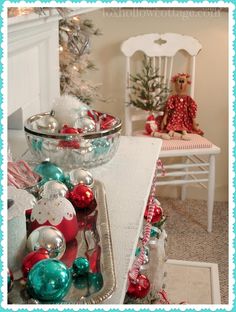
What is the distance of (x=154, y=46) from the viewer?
276 centimetres

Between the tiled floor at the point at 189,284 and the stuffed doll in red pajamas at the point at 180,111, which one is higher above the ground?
the stuffed doll in red pajamas at the point at 180,111

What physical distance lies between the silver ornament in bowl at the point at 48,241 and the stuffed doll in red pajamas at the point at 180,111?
1918 mm

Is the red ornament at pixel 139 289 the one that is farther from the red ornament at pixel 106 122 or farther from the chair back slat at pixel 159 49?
the chair back slat at pixel 159 49

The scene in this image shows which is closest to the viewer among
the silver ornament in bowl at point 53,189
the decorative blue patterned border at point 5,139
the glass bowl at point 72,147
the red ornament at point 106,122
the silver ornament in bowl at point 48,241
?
the decorative blue patterned border at point 5,139

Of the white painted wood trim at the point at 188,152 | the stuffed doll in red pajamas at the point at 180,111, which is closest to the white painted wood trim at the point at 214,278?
the white painted wood trim at the point at 188,152

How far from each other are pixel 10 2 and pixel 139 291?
668mm

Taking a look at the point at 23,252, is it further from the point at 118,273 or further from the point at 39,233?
the point at 118,273

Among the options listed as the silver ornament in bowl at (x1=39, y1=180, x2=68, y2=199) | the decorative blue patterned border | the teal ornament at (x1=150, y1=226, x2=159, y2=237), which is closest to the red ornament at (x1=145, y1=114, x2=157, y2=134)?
the teal ornament at (x1=150, y1=226, x2=159, y2=237)

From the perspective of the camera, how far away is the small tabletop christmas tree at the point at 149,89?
2.71 metres

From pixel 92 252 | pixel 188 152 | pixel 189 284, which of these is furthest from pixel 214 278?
pixel 92 252

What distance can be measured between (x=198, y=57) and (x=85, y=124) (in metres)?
1.61

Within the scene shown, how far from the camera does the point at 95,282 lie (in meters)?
0.76

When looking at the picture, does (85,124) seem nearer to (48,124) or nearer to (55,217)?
(48,124)

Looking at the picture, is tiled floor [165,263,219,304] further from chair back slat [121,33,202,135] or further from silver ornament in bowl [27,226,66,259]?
silver ornament in bowl [27,226,66,259]
